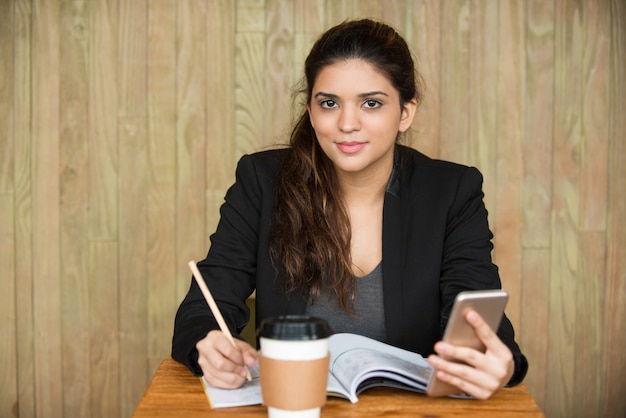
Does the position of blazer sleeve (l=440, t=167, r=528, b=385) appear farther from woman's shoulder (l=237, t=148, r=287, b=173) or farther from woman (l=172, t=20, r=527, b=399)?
woman's shoulder (l=237, t=148, r=287, b=173)

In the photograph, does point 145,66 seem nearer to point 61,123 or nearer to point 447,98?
point 61,123

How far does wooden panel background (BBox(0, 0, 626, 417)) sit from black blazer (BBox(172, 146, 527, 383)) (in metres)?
0.89

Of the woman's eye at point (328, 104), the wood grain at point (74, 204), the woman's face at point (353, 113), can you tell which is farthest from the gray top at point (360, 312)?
the wood grain at point (74, 204)

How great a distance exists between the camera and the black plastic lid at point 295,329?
38.2 inches

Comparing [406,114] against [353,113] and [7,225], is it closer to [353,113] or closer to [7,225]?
[353,113]

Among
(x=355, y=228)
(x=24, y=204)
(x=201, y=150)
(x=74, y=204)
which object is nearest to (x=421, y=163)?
(x=355, y=228)

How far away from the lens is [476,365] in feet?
3.88

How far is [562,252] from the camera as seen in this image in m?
2.74

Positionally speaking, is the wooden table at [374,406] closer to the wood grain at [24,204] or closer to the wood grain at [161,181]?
the wood grain at [161,181]

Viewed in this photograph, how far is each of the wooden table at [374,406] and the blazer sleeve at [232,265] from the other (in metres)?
0.23

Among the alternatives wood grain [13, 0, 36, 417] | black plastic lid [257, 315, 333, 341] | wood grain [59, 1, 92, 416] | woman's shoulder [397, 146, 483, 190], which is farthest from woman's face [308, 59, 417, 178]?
wood grain [13, 0, 36, 417]

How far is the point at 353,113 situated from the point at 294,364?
844 mm

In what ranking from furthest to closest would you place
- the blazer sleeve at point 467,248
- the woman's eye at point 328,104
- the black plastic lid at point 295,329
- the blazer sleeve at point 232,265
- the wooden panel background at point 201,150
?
the wooden panel background at point 201,150
the woman's eye at point 328,104
the blazer sleeve at point 467,248
the blazer sleeve at point 232,265
the black plastic lid at point 295,329

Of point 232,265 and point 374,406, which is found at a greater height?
point 232,265
